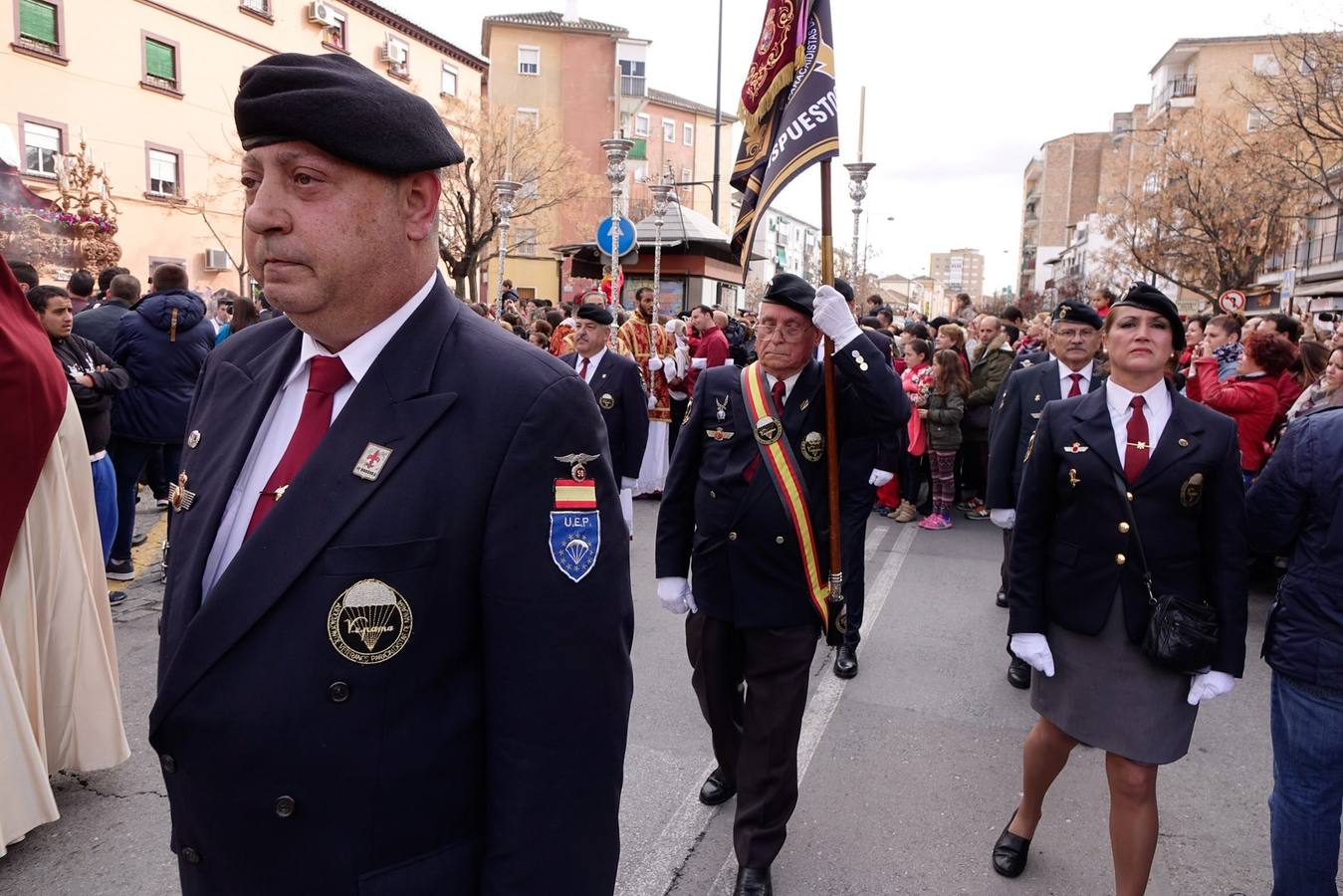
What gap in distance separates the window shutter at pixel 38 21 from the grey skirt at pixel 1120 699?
2752 cm

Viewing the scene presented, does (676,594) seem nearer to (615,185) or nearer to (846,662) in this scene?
(846,662)

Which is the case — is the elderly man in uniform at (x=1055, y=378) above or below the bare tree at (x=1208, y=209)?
below

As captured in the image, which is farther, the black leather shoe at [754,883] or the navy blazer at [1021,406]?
the navy blazer at [1021,406]

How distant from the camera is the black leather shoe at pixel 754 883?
3268mm

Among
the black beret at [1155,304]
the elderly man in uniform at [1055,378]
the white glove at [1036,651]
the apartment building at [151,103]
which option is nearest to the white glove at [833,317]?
the black beret at [1155,304]

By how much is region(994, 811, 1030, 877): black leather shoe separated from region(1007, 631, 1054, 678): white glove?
A: 0.77 m

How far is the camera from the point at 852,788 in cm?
415

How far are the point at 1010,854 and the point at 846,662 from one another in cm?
206

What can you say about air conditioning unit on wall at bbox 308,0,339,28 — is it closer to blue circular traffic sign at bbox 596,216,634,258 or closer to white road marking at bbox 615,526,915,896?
blue circular traffic sign at bbox 596,216,634,258

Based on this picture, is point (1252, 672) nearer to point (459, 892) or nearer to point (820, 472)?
point (820, 472)

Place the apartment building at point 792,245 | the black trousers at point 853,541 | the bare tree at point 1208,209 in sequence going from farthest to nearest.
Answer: the apartment building at point 792,245 < the bare tree at point 1208,209 < the black trousers at point 853,541

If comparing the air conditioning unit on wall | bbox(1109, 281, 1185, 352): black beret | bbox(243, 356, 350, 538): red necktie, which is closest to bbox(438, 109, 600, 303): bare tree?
the air conditioning unit on wall

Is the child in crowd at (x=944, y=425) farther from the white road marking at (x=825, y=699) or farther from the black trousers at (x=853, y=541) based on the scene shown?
the black trousers at (x=853, y=541)

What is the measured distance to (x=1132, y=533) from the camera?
122 inches
